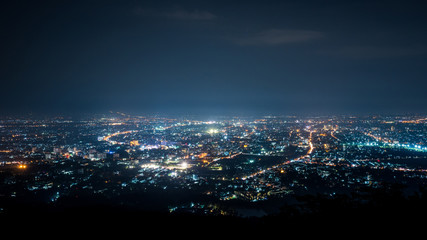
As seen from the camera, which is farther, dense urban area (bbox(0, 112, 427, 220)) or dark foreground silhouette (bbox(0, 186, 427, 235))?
Answer: dense urban area (bbox(0, 112, 427, 220))

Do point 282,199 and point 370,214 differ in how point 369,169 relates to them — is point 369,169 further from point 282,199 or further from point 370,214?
point 370,214

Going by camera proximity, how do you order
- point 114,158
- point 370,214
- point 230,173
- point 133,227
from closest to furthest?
point 370,214 → point 133,227 → point 230,173 → point 114,158

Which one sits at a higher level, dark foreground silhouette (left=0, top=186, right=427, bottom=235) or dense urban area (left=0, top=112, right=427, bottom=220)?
dark foreground silhouette (left=0, top=186, right=427, bottom=235)

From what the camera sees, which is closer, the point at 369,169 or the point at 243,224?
the point at 243,224

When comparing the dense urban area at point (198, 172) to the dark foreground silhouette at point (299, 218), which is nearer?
the dark foreground silhouette at point (299, 218)

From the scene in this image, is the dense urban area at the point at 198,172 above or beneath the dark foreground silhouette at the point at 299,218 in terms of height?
beneath

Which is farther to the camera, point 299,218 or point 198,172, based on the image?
point 198,172

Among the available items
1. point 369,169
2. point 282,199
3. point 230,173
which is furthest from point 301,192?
point 369,169

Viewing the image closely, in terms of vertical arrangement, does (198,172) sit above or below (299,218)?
below
